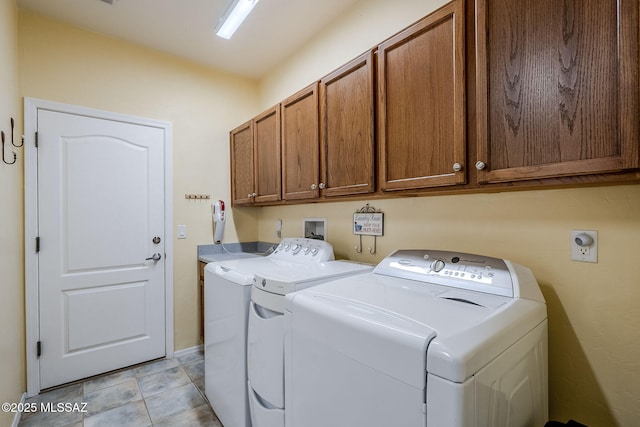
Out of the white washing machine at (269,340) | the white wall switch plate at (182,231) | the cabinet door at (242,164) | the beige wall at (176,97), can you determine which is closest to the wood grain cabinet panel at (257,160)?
the cabinet door at (242,164)

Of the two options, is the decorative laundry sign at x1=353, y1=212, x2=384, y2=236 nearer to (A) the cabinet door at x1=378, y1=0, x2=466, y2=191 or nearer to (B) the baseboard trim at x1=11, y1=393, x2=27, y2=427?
(A) the cabinet door at x1=378, y1=0, x2=466, y2=191

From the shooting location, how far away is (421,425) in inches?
26.2

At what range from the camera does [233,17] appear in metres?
1.99

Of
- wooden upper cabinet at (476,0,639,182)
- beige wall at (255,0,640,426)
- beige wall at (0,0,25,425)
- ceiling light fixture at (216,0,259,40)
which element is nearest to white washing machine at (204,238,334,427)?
beige wall at (255,0,640,426)

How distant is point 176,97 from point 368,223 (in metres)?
2.11

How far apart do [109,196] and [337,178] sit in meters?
1.90

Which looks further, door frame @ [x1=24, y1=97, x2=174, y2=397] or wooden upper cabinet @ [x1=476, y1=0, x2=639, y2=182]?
door frame @ [x1=24, y1=97, x2=174, y2=397]

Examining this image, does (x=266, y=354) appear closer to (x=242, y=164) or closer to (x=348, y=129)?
(x=348, y=129)

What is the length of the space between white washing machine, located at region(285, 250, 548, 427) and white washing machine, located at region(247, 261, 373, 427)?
0.14 metres

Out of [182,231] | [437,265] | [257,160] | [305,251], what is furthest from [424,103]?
[182,231]

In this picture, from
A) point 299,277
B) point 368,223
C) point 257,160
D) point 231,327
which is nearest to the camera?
point 299,277

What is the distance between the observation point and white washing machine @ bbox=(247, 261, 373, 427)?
1.24m

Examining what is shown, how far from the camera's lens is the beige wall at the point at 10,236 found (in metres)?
1.55

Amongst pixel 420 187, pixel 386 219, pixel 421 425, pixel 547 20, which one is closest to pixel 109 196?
pixel 386 219
